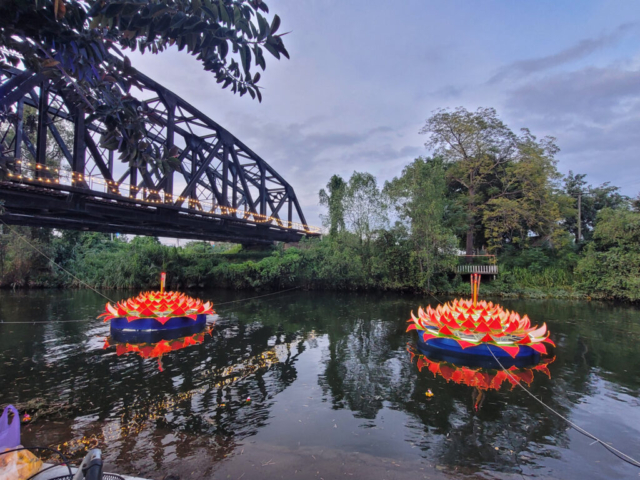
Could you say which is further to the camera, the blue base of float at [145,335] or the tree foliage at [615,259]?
the tree foliage at [615,259]

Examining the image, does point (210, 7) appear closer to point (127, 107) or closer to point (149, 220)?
point (127, 107)

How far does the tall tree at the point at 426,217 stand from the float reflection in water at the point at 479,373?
1435 centimetres

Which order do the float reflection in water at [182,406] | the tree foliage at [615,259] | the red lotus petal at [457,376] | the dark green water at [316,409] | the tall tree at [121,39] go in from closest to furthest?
the tall tree at [121,39]
the dark green water at [316,409]
the float reflection in water at [182,406]
the red lotus petal at [457,376]
the tree foliage at [615,259]

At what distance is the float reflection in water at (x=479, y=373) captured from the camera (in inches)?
251

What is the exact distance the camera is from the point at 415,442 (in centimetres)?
434

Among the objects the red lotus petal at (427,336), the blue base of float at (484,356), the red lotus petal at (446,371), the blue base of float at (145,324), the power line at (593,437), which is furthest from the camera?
the blue base of float at (145,324)

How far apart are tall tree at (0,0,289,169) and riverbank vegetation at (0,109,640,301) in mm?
20691

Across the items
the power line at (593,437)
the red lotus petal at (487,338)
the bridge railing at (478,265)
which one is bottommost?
the power line at (593,437)

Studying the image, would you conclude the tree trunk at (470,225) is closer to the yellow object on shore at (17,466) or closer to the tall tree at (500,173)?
the tall tree at (500,173)

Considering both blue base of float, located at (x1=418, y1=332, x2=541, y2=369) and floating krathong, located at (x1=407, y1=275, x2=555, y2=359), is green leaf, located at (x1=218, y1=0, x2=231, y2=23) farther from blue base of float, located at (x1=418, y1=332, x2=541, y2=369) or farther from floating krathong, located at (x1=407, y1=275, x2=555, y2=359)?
blue base of float, located at (x1=418, y1=332, x2=541, y2=369)

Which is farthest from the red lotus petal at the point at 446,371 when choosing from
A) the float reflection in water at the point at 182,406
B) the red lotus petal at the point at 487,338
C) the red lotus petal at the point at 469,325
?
the float reflection in water at the point at 182,406

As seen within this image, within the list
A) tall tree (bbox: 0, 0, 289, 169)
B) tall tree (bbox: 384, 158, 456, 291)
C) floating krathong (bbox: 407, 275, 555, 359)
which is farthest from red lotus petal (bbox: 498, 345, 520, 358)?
tall tree (bbox: 384, 158, 456, 291)

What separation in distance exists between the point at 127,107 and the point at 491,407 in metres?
6.34

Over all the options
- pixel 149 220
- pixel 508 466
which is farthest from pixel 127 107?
pixel 149 220
